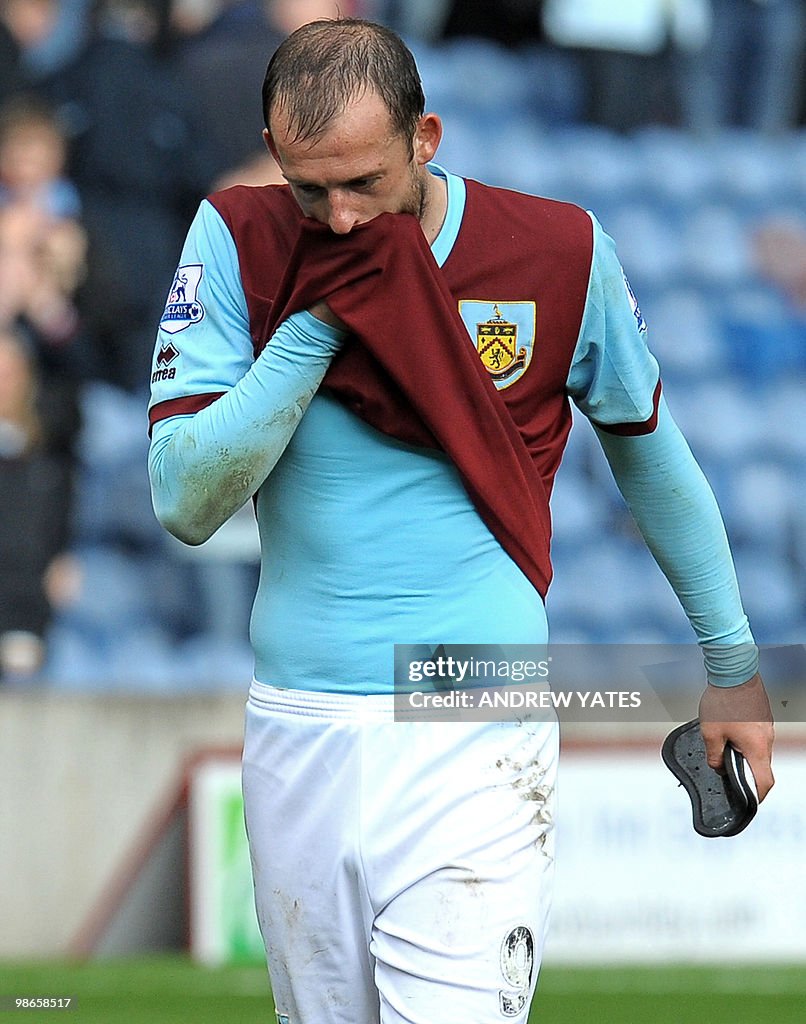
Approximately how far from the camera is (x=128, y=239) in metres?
6.45

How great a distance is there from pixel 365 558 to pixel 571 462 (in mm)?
4626

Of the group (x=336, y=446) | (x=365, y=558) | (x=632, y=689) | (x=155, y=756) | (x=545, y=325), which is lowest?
(x=155, y=756)

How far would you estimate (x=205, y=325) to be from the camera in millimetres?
2051

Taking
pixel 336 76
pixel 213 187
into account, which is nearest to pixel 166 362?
pixel 336 76

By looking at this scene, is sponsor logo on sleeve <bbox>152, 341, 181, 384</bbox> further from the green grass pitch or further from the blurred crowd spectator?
the blurred crowd spectator

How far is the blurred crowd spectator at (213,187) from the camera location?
20.8 feet

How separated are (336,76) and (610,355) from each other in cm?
52

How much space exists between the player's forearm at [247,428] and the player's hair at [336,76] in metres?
0.24

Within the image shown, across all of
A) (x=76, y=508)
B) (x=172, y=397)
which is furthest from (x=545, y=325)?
(x=76, y=508)

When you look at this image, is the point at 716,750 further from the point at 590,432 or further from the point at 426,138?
the point at 590,432

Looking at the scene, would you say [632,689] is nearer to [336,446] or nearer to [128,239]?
[336,446]

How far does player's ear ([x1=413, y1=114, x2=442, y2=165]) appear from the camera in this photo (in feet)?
6.52

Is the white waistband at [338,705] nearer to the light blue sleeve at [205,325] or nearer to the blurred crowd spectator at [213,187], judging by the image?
the light blue sleeve at [205,325]

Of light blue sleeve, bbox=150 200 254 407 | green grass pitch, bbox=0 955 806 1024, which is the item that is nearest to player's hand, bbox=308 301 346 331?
light blue sleeve, bbox=150 200 254 407
